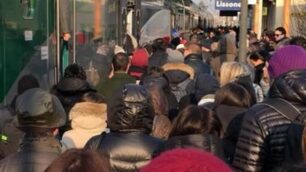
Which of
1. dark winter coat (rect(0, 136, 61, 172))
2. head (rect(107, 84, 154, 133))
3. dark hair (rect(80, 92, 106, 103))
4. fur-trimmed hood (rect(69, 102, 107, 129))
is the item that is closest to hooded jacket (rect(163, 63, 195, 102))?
dark hair (rect(80, 92, 106, 103))

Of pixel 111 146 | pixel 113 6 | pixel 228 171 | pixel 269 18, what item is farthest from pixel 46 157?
pixel 269 18

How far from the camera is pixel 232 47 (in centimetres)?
1219

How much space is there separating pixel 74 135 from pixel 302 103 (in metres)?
2.10

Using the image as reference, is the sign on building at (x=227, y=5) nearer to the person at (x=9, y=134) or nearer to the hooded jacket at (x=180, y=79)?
the hooded jacket at (x=180, y=79)

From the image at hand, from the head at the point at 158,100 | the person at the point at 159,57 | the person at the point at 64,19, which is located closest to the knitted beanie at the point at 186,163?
the head at the point at 158,100

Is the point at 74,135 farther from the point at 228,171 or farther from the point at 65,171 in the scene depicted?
the point at 228,171

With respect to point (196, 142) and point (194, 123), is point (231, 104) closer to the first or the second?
point (194, 123)

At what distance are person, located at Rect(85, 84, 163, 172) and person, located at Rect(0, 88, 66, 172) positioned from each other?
27 centimetres

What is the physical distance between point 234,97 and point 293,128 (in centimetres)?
191

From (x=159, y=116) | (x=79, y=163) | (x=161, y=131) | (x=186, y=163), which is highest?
(x=186, y=163)

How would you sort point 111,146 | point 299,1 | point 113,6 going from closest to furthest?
point 111,146, point 113,6, point 299,1

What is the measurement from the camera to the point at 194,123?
4609 mm

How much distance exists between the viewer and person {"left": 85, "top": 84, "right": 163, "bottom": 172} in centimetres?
441

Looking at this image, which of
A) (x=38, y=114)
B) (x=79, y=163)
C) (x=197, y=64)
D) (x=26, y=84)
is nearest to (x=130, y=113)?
(x=38, y=114)
